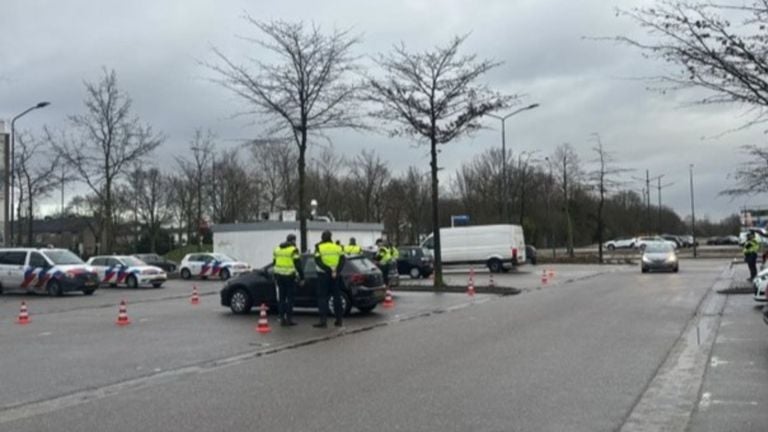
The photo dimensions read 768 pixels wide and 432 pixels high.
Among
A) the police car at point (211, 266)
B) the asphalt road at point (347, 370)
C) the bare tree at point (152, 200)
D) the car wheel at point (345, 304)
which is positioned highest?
the bare tree at point (152, 200)

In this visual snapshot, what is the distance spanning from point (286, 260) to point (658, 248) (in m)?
26.0

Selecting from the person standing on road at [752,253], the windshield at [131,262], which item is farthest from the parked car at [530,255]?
the windshield at [131,262]

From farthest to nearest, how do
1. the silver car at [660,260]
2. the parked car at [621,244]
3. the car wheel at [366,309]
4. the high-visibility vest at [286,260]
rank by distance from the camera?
the parked car at [621,244] → the silver car at [660,260] → the car wheel at [366,309] → the high-visibility vest at [286,260]

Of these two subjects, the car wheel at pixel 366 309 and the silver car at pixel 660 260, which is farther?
the silver car at pixel 660 260

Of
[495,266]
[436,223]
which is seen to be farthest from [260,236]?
[436,223]

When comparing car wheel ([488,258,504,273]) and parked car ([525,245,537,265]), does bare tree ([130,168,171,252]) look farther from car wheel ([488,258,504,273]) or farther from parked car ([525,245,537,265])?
car wheel ([488,258,504,273])

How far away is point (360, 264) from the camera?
1802 cm

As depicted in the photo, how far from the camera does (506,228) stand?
42.8 m

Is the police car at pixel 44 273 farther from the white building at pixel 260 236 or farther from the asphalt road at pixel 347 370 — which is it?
the white building at pixel 260 236

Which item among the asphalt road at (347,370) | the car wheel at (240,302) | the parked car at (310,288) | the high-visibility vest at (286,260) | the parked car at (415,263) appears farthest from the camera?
the parked car at (415,263)

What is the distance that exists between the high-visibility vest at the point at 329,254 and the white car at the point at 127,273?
65.4 feet

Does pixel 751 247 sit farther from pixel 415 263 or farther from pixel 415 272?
pixel 415 272

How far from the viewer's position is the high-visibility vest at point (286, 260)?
15922 mm

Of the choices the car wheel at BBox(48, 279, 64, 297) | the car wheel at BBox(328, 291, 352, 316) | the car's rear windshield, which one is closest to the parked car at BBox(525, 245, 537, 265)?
the car wheel at BBox(48, 279, 64, 297)
